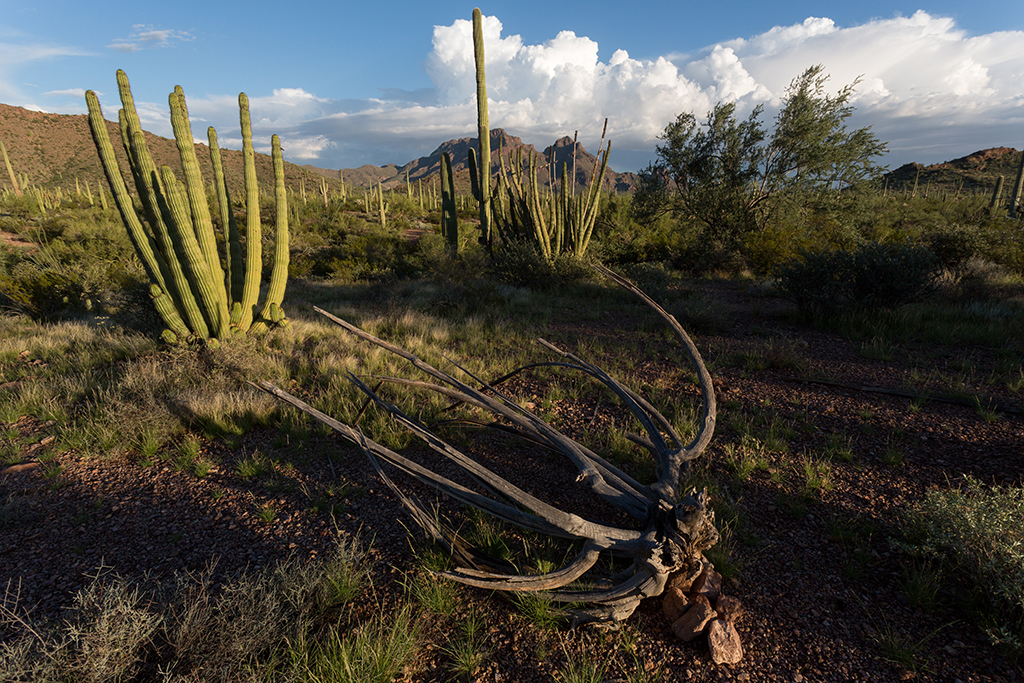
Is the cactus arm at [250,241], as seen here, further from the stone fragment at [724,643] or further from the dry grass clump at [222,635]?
the stone fragment at [724,643]

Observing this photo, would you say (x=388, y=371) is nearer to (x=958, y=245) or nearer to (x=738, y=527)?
(x=738, y=527)

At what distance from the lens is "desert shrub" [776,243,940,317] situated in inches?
263

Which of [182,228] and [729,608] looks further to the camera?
[182,228]

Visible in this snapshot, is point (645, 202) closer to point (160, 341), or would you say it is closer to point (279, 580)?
point (160, 341)

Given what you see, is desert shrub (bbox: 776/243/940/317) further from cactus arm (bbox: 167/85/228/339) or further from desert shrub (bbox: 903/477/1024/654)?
cactus arm (bbox: 167/85/228/339)

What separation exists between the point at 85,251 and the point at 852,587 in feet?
73.3

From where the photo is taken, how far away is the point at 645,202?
1700cm

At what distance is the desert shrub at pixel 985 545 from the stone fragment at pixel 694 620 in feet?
3.57

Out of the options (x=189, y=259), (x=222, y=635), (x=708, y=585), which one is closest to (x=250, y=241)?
(x=189, y=259)

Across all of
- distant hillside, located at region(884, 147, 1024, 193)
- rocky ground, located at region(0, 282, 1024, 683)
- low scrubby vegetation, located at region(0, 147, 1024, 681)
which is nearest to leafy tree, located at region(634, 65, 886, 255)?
low scrubby vegetation, located at region(0, 147, 1024, 681)

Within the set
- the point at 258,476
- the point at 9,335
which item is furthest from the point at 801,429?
the point at 9,335

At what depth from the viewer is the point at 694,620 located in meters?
1.87

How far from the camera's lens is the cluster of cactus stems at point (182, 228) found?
5.46 meters

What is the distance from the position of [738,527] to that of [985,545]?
42.2 inches
